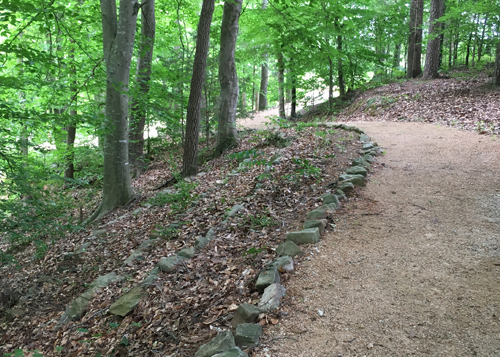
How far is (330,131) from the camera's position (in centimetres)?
884

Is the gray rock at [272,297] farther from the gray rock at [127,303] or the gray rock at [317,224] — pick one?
the gray rock at [127,303]

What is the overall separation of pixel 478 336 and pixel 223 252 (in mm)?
2836

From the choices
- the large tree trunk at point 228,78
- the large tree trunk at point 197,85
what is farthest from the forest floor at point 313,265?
the large tree trunk at point 228,78

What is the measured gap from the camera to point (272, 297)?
2969mm

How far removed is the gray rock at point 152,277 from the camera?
4000 mm

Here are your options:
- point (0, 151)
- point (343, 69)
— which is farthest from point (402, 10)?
point (0, 151)

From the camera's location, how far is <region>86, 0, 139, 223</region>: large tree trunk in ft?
21.1

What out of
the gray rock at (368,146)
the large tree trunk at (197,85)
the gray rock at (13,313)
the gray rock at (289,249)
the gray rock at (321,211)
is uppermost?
the large tree trunk at (197,85)

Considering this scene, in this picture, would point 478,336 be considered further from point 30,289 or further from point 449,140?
point 449,140

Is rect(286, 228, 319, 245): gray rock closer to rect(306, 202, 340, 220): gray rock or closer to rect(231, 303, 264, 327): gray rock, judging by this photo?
rect(306, 202, 340, 220): gray rock

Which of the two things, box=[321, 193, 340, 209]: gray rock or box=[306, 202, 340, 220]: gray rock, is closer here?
box=[306, 202, 340, 220]: gray rock

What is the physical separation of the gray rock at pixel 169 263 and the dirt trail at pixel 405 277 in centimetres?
177

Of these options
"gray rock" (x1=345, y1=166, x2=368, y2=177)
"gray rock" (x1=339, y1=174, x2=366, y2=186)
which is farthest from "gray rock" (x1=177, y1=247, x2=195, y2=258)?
"gray rock" (x1=345, y1=166, x2=368, y2=177)

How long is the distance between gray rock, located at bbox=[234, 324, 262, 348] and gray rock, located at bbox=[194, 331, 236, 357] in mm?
63
